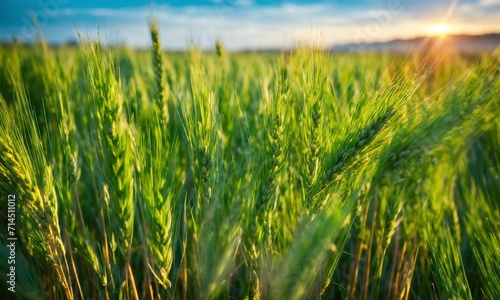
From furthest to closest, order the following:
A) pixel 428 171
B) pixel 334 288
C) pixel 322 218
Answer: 1. pixel 334 288
2. pixel 428 171
3. pixel 322 218

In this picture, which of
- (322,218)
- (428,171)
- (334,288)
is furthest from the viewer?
(334,288)

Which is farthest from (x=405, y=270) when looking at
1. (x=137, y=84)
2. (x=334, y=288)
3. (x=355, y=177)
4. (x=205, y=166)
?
(x=137, y=84)

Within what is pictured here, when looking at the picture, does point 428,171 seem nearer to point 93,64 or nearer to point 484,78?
point 484,78

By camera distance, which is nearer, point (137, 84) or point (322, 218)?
point (322, 218)

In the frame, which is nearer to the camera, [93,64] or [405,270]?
[93,64]

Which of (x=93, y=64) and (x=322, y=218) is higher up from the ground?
(x=93, y=64)

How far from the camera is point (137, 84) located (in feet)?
6.66

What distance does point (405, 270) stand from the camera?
4.18 ft

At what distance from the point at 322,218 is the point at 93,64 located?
0.73m

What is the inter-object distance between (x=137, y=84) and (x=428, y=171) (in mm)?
1472

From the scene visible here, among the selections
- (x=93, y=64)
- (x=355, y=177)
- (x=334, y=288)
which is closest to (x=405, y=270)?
(x=334, y=288)

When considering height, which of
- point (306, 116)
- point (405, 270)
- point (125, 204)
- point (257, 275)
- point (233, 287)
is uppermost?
point (306, 116)

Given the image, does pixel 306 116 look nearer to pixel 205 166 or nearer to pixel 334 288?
pixel 205 166

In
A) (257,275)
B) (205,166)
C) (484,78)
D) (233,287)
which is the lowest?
(233,287)
